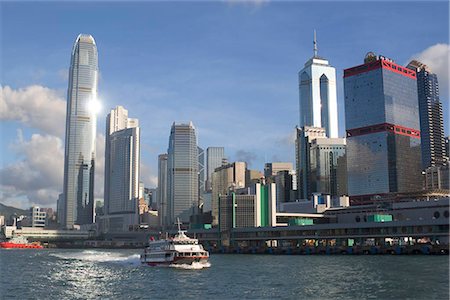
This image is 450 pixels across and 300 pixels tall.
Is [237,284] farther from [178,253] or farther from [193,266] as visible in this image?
[178,253]

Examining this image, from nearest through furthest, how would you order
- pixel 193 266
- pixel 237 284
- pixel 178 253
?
pixel 237 284, pixel 193 266, pixel 178 253

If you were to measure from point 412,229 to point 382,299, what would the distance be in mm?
134052

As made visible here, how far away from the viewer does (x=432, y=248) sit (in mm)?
170875

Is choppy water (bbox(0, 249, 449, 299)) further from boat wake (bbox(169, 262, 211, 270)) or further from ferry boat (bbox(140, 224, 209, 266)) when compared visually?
ferry boat (bbox(140, 224, 209, 266))

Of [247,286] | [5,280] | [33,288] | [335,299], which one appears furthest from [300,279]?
[5,280]

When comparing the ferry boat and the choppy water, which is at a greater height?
the ferry boat

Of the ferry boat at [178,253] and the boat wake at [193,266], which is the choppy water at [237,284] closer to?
the boat wake at [193,266]

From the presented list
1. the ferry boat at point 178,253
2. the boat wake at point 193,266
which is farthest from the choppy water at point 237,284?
the ferry boat at point 178,253

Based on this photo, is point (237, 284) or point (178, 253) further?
point (178, 253)

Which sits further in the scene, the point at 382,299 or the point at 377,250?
the point at 377,250

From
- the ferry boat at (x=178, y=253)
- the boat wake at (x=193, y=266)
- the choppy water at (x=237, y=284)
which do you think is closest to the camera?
the choppy water at (x=237, y=284)

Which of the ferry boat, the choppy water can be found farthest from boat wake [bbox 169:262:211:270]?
the choppy water

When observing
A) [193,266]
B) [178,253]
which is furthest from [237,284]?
[178,253]

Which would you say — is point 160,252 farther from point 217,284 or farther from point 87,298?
point 87,298
